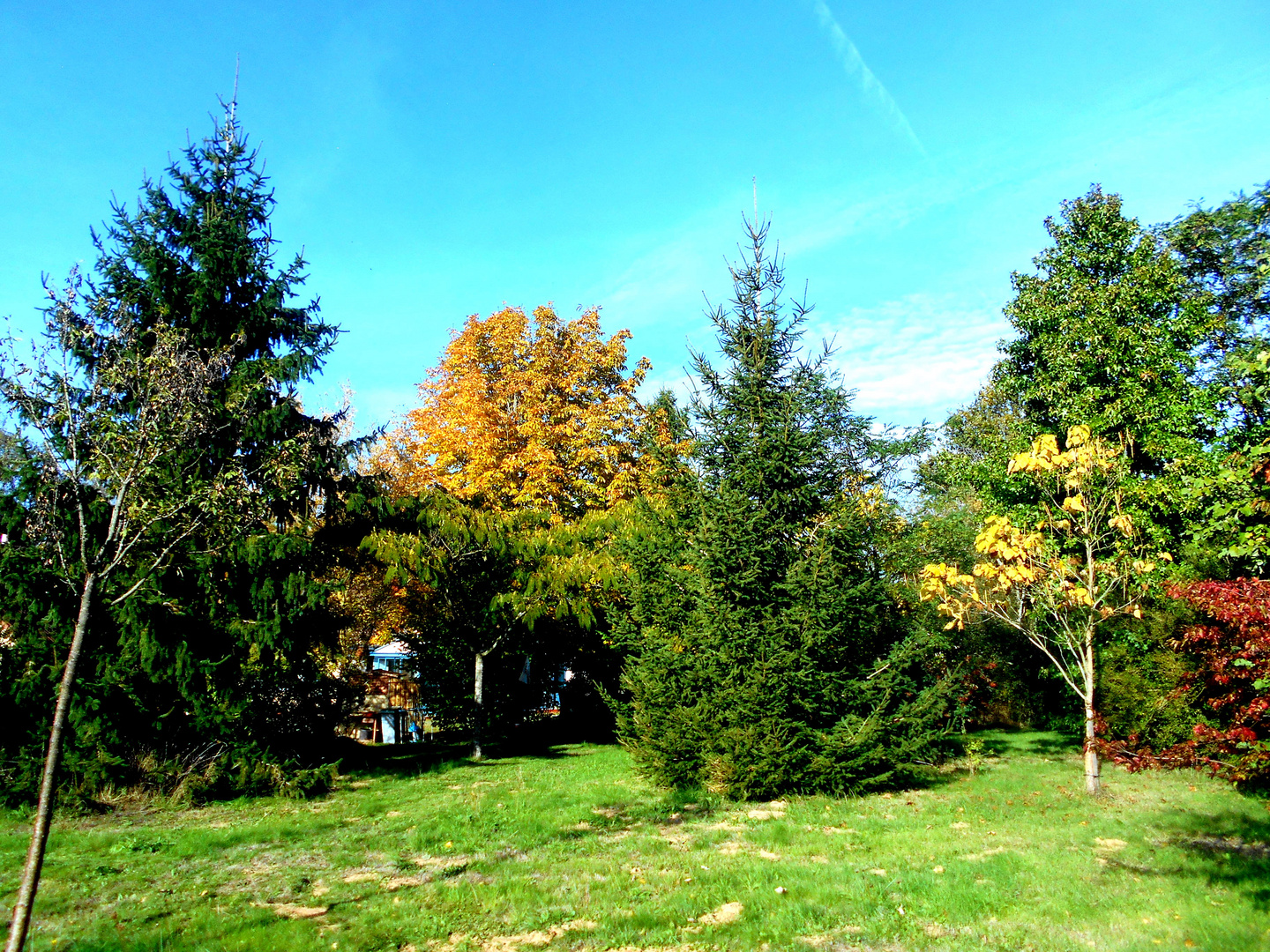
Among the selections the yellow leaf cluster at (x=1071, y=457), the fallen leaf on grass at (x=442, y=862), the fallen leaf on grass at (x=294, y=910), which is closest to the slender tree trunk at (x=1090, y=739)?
the yellow leaf cluster at (x=1071, y=457)

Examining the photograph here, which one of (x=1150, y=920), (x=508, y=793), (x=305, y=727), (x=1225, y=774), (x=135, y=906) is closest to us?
(x=1150, y=920)

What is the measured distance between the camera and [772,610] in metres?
10.8

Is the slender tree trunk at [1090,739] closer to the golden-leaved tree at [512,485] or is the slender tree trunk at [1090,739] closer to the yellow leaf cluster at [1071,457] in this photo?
the yellow leaf cluster at [1071,457]

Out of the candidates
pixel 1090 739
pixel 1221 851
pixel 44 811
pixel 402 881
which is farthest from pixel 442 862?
pixel 1090 739

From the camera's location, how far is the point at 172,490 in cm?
599

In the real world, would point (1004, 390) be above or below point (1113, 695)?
above

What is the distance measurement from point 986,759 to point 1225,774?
4346mm

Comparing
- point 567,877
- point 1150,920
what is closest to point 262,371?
point 567,877

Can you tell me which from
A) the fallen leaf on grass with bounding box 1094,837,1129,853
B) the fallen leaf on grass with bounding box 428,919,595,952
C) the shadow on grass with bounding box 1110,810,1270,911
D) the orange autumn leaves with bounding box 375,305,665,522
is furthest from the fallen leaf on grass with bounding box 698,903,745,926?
the orange autumn leaves with bounding box 375,305,665,522

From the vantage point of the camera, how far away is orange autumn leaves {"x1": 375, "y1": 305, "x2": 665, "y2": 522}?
67.2 ft

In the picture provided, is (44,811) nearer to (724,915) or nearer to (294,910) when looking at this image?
(294,910)

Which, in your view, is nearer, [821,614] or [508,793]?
[821,614]

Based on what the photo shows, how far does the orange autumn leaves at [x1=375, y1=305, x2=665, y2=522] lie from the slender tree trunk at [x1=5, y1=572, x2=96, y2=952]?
14.6 meters

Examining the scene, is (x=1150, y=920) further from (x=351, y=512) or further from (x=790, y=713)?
(x=351, y=512)
